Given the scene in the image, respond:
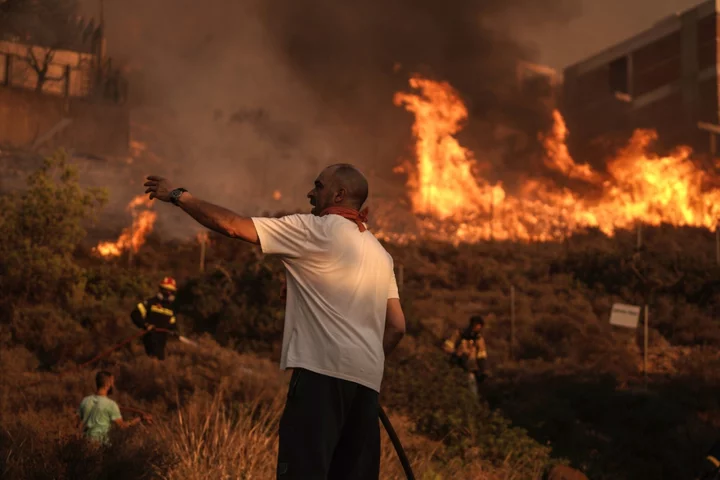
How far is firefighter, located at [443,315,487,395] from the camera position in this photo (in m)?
14.8

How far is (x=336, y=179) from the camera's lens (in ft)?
13.1

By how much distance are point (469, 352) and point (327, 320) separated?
1154 centimetres

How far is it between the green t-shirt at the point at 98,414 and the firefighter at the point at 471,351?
7509mm

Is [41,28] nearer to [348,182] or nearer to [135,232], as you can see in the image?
[135,232]

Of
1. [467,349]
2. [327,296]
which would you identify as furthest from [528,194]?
[327,296]

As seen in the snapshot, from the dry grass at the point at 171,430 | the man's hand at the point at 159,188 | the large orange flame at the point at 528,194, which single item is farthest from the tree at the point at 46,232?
the man's hand at the point at 159,188

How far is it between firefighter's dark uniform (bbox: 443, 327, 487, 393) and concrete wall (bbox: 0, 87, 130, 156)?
2623 centimetres

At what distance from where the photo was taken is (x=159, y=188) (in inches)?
148

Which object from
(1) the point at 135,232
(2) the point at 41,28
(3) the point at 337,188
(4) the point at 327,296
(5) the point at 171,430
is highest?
(2) the point at 41,28

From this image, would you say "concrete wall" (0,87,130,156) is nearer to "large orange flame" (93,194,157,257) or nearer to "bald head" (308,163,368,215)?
"large orange flame" (93,194,157,257)

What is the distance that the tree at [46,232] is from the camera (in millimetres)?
23891

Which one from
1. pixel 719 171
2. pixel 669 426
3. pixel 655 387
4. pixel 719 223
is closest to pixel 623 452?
pixel 669 426

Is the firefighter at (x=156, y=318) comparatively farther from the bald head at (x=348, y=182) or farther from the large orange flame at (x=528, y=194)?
the large orange flame at (x=528, y=194)

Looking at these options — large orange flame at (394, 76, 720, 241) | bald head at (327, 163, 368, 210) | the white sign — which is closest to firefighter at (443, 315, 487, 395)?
the white sign
